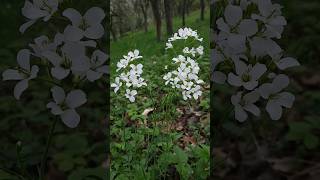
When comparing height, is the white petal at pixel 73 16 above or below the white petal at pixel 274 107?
above

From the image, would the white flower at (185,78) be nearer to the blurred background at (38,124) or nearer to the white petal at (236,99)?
the white petal at (236,99)

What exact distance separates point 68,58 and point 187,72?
29 cm

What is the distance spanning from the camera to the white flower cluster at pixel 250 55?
1.19m

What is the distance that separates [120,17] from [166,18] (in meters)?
0.10

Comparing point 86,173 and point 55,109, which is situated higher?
point 55,109

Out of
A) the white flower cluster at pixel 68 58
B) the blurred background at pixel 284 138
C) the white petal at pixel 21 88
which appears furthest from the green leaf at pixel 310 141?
the white petal at pixel 21 88

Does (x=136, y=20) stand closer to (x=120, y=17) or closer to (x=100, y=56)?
(x=120, y=17)

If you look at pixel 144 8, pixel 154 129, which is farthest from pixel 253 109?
pixel 144 8

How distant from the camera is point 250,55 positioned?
1.21 m

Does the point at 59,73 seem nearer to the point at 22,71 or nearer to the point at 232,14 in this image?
the point at 22,71

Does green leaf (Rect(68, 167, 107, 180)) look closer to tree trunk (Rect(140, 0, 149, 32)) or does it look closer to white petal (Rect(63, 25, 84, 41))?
tree trunk (Rect(140, 0, 149, 32))

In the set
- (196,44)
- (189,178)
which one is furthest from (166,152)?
(196,44)

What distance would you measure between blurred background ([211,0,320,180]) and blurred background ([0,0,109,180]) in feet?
1.27

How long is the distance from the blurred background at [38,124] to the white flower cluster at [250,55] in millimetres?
723
